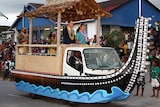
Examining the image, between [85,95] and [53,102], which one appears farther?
[53,102]

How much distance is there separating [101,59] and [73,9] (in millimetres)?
2883

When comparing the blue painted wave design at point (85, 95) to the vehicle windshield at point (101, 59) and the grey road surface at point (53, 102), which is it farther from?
the vehicle windshield at point (101, 59)

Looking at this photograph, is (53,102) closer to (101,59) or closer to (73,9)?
(101,59)

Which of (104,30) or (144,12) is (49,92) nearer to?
(104,30)

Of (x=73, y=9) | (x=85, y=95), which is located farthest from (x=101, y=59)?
(x=73, y=9)

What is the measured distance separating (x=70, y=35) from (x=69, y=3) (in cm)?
118

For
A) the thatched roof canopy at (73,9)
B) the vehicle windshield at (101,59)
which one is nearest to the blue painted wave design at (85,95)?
the vehicle windshield at (101,59)

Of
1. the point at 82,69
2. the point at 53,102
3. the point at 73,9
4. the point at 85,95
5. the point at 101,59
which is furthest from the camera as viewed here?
the point at 73,9

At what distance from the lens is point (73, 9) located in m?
12.7

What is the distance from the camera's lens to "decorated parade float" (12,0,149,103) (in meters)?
9.59

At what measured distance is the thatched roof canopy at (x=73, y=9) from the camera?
1160 centimetres

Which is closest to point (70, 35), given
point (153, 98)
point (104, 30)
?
point (153, 98)

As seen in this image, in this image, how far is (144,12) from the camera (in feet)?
98.2

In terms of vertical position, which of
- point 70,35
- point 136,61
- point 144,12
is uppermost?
point 144,12
